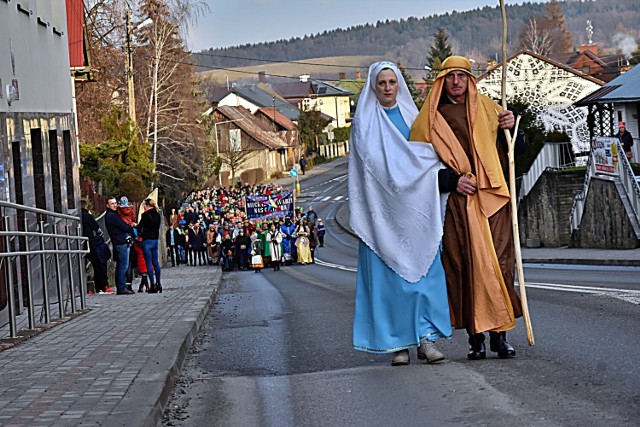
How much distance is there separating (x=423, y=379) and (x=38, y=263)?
22.6 ft

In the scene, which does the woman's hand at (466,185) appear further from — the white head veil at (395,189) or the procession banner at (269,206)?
the procession banner at (269,206)

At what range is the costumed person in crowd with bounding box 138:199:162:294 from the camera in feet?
73.5

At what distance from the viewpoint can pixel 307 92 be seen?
189875 millimetres

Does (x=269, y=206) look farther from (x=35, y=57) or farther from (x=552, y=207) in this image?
(x=35, y=57)

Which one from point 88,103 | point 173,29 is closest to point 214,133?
point 173,29

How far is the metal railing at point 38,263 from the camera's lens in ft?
38.9

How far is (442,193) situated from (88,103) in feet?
131

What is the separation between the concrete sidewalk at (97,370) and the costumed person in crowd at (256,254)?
90.5ft

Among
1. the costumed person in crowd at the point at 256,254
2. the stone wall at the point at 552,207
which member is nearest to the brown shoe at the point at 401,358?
the stone wall at the point at 552,207

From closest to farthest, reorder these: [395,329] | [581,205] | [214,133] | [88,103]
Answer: [395,329], [581,205], [88,103], [214,133]

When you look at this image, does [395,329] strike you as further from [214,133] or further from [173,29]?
[214,133]

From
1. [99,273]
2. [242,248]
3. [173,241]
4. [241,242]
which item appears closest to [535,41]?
[173,241]

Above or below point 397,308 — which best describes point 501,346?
below

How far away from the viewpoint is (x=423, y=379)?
7.71 m
